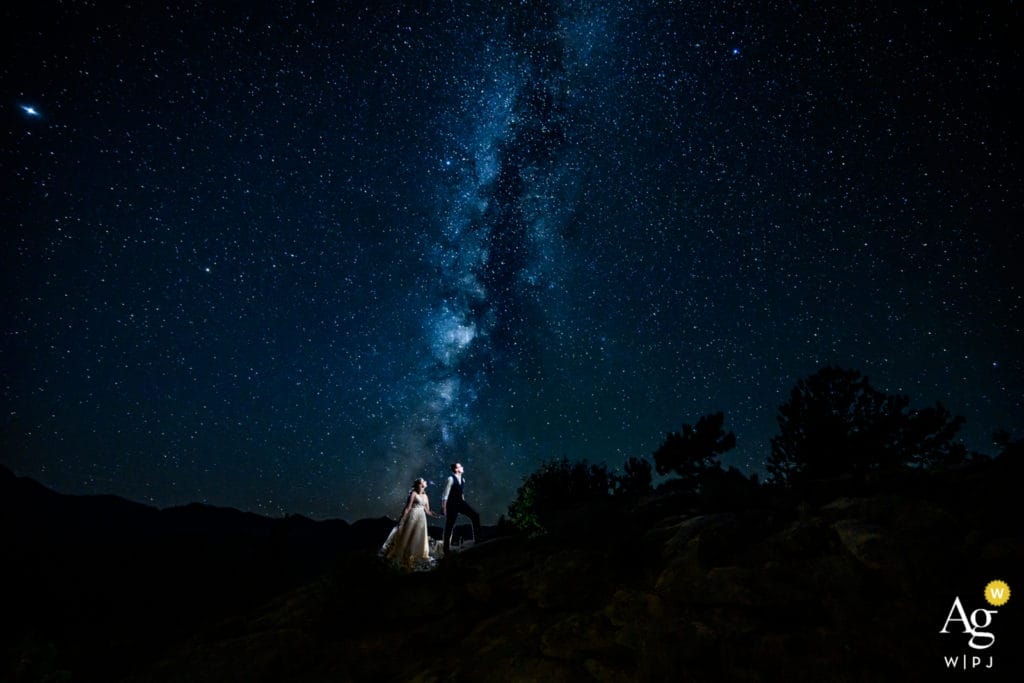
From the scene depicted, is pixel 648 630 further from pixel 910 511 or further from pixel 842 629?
pixel 910 511

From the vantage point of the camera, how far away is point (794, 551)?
608cm

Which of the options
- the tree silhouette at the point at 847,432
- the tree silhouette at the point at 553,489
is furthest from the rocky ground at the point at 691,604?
the tree silhouette at the point at 847,432

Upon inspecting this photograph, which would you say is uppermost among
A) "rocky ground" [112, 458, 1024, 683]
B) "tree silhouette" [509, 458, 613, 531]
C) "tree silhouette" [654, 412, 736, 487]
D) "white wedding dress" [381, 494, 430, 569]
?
"tree silhouette" [654, 412, 736, 487]

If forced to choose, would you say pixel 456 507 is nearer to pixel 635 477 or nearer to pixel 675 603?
pixel 675 603

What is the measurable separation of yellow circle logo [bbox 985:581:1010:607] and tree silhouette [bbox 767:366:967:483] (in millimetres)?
16559

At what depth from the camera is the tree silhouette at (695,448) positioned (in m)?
25.2

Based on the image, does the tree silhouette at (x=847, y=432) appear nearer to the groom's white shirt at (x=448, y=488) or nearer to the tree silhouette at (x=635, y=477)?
the tree silhouette at (x=635, y=477)

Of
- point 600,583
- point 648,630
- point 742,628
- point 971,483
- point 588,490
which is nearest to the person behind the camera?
point 742,628

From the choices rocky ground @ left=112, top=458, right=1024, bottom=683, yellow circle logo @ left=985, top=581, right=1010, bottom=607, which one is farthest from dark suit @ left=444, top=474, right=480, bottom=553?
yellow circle logo @ left=985, top=581, right=1010, bottom=607

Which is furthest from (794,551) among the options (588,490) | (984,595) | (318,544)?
(318,544)

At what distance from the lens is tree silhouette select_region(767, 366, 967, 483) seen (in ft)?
62.2

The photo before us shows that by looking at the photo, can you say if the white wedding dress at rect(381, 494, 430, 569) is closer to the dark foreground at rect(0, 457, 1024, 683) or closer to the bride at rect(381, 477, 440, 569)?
the bride at rect(381, 477, 440, 569)

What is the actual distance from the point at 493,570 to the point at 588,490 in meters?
10.7

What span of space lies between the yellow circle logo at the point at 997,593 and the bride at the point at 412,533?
37.5 ft
